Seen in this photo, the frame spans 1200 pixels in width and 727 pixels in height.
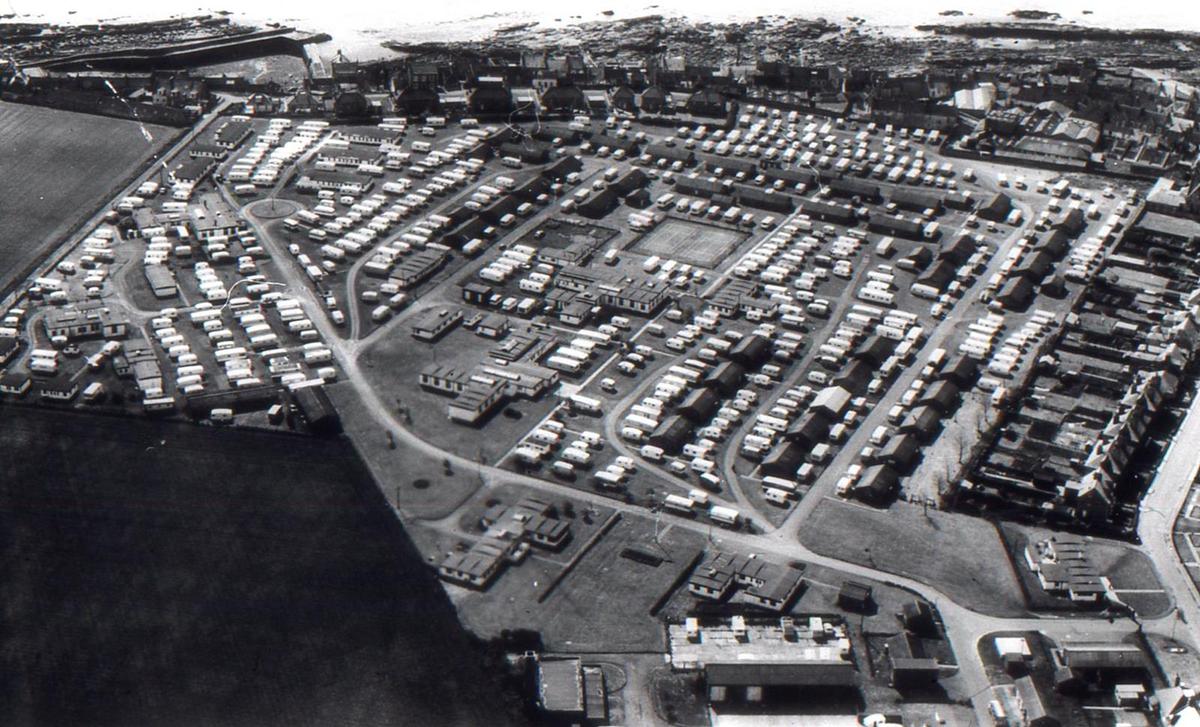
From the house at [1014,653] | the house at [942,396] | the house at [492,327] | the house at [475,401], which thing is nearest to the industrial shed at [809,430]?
the house at [942,396]

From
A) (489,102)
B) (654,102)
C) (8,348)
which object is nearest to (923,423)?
(8,348)

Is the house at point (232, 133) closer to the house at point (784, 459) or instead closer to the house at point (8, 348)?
the house at point (8, 348)

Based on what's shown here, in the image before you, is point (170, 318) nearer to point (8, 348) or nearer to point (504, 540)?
point (8, 348)

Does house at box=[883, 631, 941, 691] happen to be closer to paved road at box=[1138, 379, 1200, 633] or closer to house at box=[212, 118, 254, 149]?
paved road at box=[1138, 379, 1200, 633]

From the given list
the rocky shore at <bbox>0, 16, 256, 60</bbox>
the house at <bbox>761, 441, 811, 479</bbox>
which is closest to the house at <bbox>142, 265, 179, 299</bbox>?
the house at <bbox>761, 441, 811, 479</bbox>

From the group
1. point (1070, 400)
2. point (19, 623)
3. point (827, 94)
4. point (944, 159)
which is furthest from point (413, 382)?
point (827, 94)

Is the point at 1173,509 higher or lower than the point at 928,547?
lower
